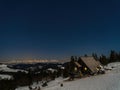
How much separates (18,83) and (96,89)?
8731 cm

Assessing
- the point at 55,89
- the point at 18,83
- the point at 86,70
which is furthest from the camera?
the point at 18,83

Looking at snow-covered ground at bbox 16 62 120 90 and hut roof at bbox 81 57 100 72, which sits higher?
hut roof at bbox 81 57 100 72

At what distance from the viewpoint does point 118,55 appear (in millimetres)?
93250

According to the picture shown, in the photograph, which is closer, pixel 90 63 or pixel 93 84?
pixel 93 84

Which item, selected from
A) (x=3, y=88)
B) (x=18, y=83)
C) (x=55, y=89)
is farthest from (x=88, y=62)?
(x=18, y=83)

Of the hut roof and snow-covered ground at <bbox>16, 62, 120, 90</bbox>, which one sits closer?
snow-covered ground at <bbox>16, 62, 120, 90</bbox>

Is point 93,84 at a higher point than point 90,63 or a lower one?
lower

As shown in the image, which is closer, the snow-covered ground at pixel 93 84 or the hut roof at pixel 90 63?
the snow-covered ground at pixel 93 84

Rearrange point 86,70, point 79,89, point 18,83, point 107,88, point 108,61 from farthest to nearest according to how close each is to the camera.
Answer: point 18,83 → point 108,61 → point 86,70 → point 79,89 → point 107,88

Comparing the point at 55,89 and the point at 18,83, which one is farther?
the point at 18,83

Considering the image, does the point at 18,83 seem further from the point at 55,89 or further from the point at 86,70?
the point at 55,89

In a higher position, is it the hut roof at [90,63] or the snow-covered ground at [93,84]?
A: the hut roof at [90,63]

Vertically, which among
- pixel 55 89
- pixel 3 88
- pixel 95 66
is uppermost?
pixel 95 66

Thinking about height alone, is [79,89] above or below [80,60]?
below
